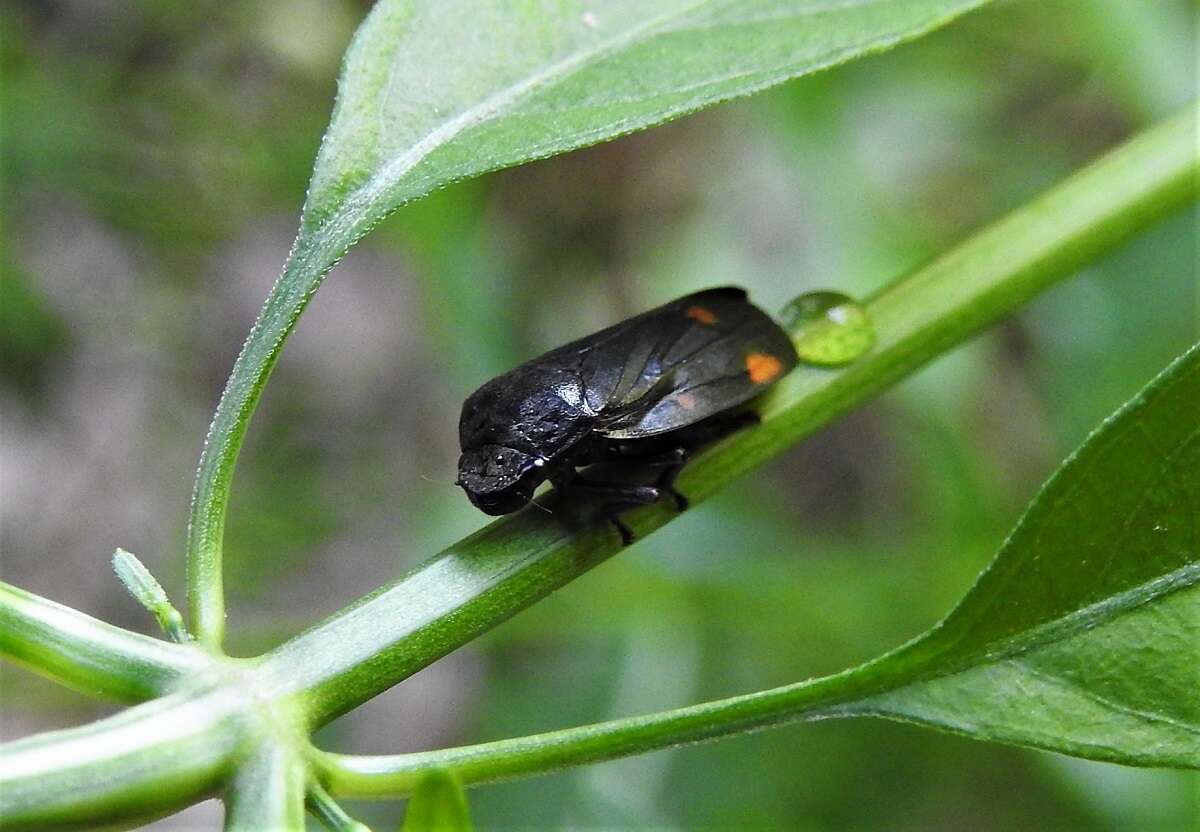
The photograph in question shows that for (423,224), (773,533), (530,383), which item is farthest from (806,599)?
(423,224)

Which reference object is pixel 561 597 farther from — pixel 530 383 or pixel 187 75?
pixel 187 75

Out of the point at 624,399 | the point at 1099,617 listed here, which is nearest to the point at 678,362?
the point at 624,399

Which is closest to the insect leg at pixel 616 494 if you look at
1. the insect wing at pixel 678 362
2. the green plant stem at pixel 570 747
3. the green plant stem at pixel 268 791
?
the insect wing at pixel 678 362

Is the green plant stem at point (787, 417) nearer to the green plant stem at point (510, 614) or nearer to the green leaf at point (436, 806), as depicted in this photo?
the green plant stem at point (510, 614)

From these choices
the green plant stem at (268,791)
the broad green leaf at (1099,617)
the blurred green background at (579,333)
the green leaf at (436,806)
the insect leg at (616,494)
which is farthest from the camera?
the blurred green background at (579,333)

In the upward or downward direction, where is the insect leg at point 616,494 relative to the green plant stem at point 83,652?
upward

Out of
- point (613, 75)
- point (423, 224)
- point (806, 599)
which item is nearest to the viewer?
point (613, 75)
